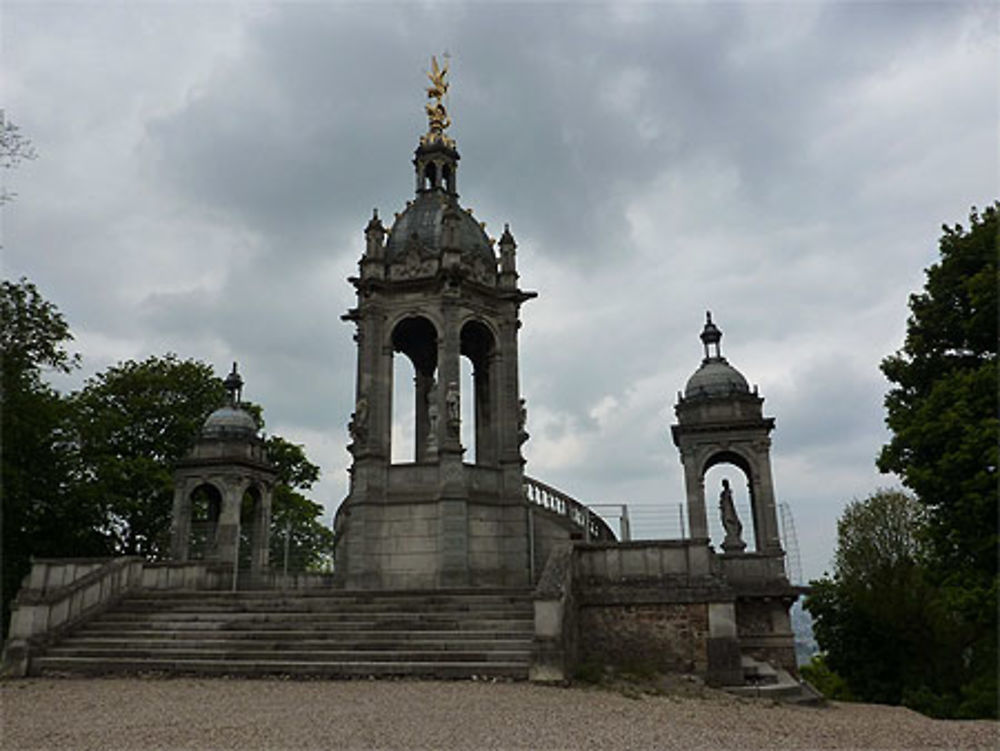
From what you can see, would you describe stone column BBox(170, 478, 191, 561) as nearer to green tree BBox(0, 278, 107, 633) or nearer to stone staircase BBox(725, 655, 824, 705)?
green tree BBox(0, 278, 107, 633)

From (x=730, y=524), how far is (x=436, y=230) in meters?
13.0

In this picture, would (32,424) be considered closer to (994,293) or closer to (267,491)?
(267,491)

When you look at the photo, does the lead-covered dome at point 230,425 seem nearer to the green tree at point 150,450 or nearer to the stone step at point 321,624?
the green tree at point 150,450

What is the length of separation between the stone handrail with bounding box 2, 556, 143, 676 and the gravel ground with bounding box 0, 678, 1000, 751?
1818 millimetres

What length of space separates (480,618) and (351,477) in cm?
827

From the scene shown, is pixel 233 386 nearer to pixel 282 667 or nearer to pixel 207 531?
pixel 207 531

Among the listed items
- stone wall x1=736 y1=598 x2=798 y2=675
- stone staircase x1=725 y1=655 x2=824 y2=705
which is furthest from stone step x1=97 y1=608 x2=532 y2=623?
stone wall x1=736 y1=598 x2=798 y2=675

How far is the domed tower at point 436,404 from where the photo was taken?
1955 centimetres

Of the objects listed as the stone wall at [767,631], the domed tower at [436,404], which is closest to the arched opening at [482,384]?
the domed tower at [436,404]

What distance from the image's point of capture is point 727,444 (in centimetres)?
2344

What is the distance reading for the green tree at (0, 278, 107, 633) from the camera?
1984 cm

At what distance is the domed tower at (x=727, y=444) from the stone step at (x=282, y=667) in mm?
12156

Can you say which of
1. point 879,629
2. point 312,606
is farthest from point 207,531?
point 879,629

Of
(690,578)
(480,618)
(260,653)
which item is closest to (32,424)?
(260,653)
